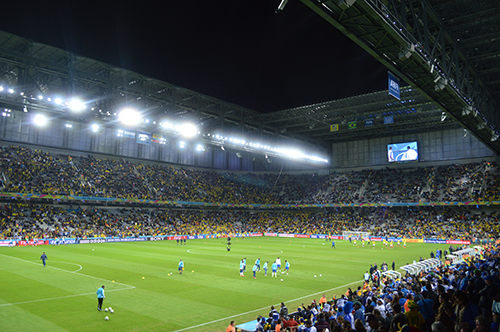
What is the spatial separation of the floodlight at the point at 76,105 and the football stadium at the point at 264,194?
0.14 metres

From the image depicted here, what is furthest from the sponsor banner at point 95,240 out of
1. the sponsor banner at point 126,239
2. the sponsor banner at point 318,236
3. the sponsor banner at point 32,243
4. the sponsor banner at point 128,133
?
the sponsor banner at point 318,236

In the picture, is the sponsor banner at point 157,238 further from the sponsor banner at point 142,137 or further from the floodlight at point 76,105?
the floodlight at point 76,105

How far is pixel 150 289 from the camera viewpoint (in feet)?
70.3

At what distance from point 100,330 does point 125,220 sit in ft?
160

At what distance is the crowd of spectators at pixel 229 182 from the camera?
5472 cm

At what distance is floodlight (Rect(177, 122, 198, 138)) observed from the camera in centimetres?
4662

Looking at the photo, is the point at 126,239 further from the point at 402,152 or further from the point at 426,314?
the point at 402,152

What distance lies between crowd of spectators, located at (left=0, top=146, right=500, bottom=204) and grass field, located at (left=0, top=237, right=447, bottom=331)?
21.4m

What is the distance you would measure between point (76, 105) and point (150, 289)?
24.3 metres

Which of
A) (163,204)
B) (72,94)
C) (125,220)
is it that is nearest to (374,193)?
(163,204)

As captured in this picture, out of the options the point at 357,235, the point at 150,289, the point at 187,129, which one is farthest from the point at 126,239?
the point at 357,235

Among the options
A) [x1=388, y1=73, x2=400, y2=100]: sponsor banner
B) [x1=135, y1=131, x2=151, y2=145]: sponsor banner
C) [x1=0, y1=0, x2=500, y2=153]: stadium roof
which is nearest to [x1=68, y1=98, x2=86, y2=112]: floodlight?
[x1=0, y1=0, x2=500, y2=153]: stadium roof

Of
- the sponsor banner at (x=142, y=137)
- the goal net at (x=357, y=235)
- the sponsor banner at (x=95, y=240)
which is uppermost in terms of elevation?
the sponsor banner at (x=142, y=137)

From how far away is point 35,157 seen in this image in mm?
56438
